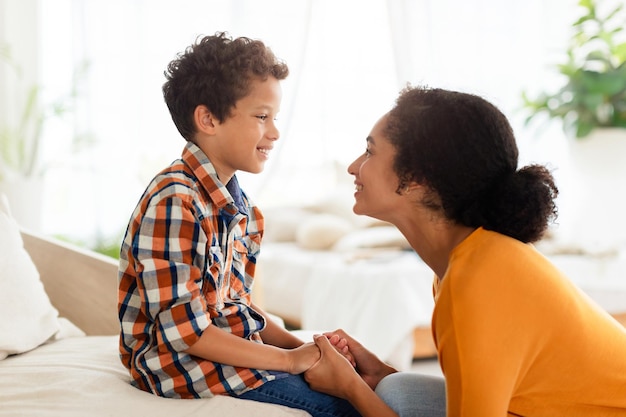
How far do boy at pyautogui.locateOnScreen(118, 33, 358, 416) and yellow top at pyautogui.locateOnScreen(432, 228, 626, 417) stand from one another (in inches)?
15.0

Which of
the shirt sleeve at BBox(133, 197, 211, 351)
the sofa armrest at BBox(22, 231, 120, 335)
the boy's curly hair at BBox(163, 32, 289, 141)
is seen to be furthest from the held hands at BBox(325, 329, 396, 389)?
the sofa armrest at BBox(22, 231, 120, 335)

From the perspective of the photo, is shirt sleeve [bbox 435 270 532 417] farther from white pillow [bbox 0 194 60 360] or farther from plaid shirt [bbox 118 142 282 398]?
white pillow [bbox 0 194 60 360]

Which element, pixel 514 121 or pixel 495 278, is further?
pixel 514 121

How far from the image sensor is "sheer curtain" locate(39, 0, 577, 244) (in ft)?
13.9

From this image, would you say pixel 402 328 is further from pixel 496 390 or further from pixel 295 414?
pixel 496 390

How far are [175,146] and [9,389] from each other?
2.76m

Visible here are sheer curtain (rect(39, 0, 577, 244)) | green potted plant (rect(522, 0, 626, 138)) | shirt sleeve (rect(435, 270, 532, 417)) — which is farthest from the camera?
green potted plant (rect(522, 0, 626, 138))

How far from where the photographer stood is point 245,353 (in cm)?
152

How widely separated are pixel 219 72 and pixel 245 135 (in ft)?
0.43

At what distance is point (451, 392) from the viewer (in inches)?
50.7

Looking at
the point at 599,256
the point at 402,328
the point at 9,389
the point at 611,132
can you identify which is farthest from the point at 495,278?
the point at 611,132

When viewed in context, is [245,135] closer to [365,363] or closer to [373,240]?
[365,363]

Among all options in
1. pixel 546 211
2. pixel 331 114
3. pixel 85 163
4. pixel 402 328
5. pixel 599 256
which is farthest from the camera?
pixel 331 114

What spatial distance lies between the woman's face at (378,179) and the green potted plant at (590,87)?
3.18 meters
